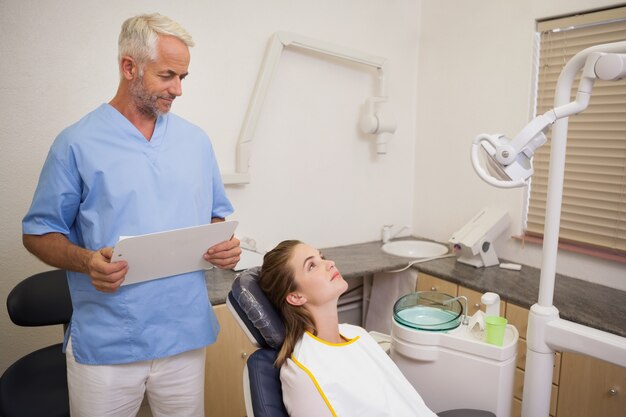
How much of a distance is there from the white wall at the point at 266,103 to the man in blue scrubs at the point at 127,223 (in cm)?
73

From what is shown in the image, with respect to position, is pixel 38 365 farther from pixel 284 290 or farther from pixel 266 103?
pixel 266 103

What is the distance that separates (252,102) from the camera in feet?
7.57

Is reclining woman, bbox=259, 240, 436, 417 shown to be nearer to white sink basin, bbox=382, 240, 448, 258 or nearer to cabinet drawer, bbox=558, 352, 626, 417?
cabinet drawer, bbox=558, 352, 626, 417

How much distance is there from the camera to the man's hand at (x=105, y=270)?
1188 millimetres

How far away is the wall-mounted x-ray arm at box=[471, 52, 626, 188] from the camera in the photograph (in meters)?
1.16

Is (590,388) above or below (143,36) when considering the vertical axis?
below

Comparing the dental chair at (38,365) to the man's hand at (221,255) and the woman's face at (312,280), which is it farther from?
the woman's face at (312,280)

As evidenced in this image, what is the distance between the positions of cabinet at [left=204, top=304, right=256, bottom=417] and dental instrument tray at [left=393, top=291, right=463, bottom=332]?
26.1 inches

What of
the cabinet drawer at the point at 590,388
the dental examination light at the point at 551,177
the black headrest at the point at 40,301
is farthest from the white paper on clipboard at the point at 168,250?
the cabinet drawer at the point at 590,388

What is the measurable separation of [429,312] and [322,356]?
50 cm

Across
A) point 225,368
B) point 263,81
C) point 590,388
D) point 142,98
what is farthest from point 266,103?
point 590,388

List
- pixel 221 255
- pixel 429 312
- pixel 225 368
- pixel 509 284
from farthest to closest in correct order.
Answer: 1. pixel 509 284
2. pixel 225 368
3. pixel 429 312
4. pixel 221 255

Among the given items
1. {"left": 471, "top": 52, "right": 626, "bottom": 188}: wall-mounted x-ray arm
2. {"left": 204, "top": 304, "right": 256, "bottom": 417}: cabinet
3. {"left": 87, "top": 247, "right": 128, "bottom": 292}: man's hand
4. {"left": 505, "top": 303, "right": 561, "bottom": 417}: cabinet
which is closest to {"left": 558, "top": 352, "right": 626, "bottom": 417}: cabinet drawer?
{"left": 505, "top": 303, "right": 561, "bottom": 417}: cabinet

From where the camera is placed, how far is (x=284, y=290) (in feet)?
4.42
